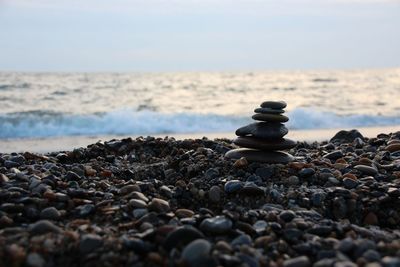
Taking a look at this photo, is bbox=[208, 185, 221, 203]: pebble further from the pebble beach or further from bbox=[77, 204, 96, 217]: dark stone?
bbox=[77, 204, 96, 217]: dark stone

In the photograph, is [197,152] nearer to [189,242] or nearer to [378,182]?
[378,182]

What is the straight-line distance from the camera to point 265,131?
510cm

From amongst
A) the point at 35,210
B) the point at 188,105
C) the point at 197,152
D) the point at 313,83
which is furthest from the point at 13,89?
the point at 35,210

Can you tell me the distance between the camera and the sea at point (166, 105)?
13.7 metres

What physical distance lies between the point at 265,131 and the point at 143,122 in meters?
9.32

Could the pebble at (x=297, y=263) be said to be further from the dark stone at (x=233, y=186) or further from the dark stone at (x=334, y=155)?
the dark stone at (x=334, y=155)

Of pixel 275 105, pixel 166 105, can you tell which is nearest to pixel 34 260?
pixel 275 105

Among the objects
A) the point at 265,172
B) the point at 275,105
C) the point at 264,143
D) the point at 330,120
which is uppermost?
the point at 330,120

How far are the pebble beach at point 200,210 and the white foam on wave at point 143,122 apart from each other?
7036mm

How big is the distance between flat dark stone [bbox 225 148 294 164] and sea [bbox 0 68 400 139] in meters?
7.57

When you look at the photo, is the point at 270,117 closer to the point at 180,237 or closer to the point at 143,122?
the point at 180,237

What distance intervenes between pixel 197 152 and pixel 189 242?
2.71 m

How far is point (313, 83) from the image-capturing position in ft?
96.0

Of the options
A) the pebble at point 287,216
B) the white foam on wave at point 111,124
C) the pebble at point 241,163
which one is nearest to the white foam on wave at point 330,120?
the white foam on wave at point 111,124
